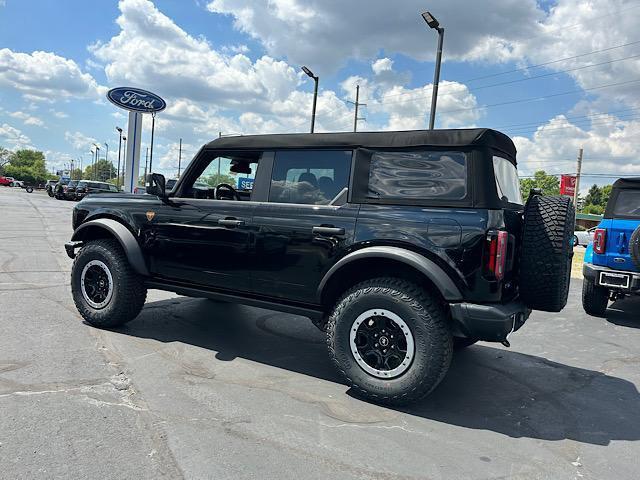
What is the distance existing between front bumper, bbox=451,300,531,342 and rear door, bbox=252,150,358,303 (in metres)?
0.96

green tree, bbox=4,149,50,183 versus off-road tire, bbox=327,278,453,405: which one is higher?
green tree, bbox=4,149,50,183

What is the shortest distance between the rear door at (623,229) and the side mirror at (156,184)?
594cm

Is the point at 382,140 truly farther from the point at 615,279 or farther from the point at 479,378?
the point at 615,279

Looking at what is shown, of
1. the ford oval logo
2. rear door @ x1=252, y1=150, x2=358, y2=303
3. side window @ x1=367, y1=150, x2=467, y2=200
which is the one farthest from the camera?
the ford oval logo

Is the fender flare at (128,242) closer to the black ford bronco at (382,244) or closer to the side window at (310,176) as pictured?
the black ford bronco at (382,244)

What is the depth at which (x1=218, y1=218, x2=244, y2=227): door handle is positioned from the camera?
4211mm

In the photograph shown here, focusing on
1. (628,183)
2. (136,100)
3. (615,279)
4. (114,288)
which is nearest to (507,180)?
(615,279)

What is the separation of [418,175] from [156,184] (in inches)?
98.5

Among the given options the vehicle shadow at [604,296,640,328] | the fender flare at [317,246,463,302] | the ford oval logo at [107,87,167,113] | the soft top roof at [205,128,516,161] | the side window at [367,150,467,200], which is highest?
the ford oval logo at [107,87,167,113]

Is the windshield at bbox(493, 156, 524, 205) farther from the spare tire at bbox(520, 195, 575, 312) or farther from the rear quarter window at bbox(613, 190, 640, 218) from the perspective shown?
the rear quarter window at bbox(613, 190, 640, 218)

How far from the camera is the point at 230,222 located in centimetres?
424

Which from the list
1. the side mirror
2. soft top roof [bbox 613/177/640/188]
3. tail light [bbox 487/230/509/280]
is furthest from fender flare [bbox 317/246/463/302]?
soft top roof [bbox 613/177/640/188]

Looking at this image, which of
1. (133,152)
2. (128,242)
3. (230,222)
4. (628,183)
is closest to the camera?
(230,222)

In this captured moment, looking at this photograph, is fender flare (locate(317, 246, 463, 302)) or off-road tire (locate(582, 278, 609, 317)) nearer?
fender flare (locate(317, 246, 463, 302))
